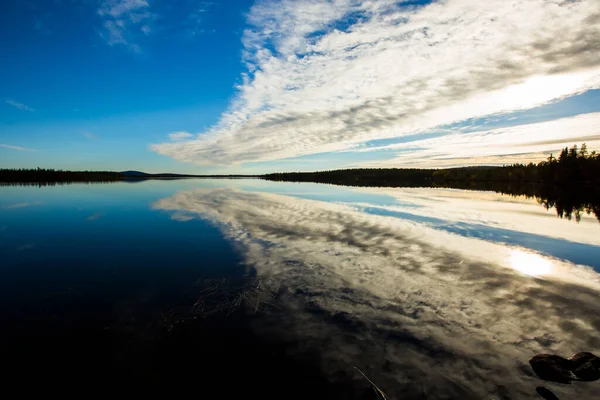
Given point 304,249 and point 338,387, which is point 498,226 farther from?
point 338,387

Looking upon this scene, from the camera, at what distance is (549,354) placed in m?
6.37

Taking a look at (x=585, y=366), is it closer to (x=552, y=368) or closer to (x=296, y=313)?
(x=552, y=368)

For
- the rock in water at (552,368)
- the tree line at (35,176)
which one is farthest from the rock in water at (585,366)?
the tree line at (35,176)

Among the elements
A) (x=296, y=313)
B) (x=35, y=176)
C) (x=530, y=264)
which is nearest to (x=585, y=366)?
(x=296, y=313)

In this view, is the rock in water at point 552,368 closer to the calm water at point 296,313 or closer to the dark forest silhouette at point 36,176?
the calm water at point 296,313

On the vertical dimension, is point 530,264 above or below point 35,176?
below

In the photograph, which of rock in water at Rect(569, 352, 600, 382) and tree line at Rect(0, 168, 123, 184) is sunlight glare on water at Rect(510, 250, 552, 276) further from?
tree line at Rect(0, 168, 123, 184)

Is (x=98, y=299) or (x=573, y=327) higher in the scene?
(x=98, y=299)

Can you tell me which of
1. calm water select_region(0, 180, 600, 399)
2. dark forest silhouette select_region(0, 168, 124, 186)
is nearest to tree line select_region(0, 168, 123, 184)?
dark forest silhouette select_region(0, 168, 124, 186)

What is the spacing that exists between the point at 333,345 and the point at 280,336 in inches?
52.6

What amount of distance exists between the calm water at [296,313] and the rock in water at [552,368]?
0.75ft

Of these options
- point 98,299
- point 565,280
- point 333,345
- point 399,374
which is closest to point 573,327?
point 565,280

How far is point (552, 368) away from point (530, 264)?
357 inches

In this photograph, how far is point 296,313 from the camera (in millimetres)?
8172
